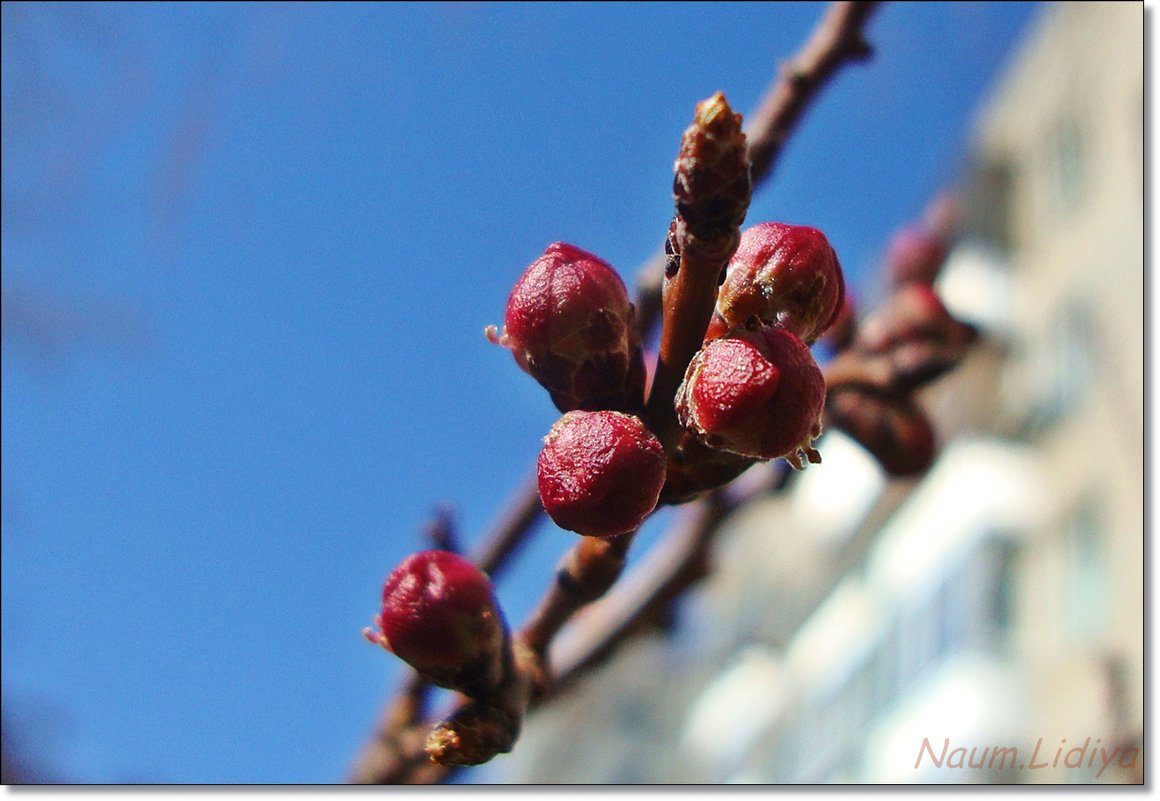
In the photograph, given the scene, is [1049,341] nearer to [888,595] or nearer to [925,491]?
[925,491]

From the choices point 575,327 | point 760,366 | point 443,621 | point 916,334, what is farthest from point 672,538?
point 760,366

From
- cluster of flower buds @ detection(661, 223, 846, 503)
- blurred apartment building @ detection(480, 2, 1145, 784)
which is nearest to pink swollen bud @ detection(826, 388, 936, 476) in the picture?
cluster of flower buds @ detection(661, 223, 846, 503)

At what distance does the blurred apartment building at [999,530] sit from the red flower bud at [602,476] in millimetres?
6158

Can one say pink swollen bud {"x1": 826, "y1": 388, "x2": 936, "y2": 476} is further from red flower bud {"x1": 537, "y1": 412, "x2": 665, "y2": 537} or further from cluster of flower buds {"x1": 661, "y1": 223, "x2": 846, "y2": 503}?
red flower bud {"x1": 537, "y1": 412, "x2": 665, "y2": 537}

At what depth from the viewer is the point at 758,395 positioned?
3.60 ft

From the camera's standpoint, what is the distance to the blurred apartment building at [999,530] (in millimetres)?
13211

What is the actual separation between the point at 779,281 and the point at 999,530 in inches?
591

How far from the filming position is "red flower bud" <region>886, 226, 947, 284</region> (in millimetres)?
2684

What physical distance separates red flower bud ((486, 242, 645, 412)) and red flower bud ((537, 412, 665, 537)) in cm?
10

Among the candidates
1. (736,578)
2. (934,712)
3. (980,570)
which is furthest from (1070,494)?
(736,578)

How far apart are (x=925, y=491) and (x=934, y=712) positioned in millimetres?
3935

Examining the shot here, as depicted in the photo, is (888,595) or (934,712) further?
(888,595)

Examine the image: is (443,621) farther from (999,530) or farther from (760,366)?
(999,530)

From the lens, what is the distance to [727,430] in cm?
112
